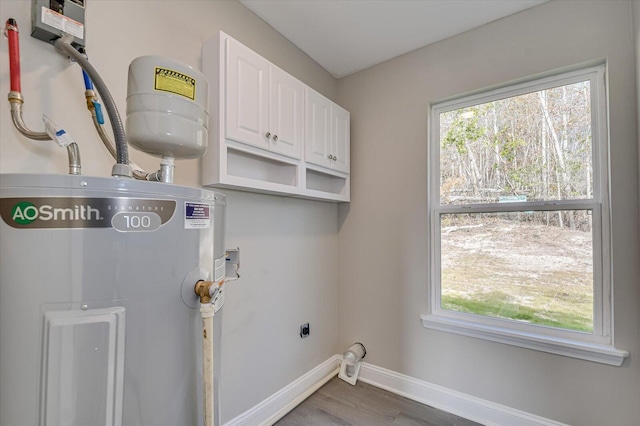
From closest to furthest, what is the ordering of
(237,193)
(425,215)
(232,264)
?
(232,264), (237,193), (425,215)

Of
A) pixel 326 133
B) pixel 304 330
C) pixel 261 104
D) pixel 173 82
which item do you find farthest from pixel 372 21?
pixel 304 330

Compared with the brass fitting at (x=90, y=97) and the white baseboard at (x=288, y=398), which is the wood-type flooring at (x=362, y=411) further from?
the brass fitting at (x=90, y=97)

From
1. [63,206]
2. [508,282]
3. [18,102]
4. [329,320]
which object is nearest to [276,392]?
[329,320]

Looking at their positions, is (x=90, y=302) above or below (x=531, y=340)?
above

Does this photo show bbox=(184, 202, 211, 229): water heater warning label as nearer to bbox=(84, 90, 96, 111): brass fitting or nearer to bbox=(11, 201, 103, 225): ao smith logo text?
bbox=(11, 201, 103, 225): ao smith logo text

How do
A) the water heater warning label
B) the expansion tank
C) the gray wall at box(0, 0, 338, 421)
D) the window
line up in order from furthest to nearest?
the window < the gray wall at box(0, 0, 338, 421) < the water heater warning label < the expansion tank

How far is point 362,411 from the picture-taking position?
202 centimetres

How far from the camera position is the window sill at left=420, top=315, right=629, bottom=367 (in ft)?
5.24

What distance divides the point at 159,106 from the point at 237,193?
0.94 metres

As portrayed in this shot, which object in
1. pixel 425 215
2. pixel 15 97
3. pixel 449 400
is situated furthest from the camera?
pixel 425 215

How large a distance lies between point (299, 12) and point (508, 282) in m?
2.23

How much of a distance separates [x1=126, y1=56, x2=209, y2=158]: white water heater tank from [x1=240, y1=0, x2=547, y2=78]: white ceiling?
1311 millimetres

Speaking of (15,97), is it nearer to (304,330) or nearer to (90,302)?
(90,302)

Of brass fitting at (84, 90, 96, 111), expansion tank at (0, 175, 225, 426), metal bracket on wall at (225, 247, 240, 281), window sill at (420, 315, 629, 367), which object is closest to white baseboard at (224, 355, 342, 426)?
window sill at (420, 315, 629, 367)
